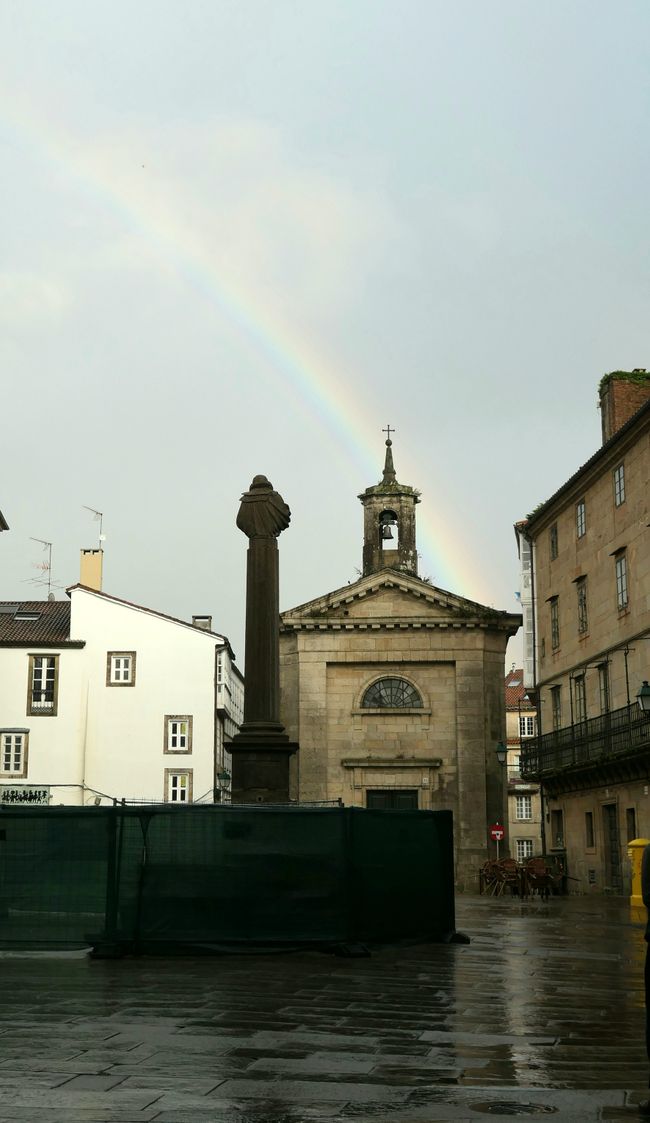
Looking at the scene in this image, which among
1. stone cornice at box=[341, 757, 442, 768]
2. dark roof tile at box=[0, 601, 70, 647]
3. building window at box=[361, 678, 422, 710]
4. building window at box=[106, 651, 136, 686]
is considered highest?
dark roof tile at box=[0, 601, 70, 647]

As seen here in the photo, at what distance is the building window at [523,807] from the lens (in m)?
85.5

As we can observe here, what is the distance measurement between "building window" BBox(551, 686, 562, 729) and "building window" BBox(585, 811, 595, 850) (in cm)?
428

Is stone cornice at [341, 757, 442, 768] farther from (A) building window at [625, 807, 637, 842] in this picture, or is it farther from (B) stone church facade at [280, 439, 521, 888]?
(A) building window at [625, 807, 637, 842]

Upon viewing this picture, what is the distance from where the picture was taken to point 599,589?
4025 centimetres

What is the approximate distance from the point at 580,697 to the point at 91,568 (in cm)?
2776

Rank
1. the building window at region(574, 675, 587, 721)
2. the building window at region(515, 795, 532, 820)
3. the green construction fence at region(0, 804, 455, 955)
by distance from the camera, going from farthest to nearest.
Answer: the building window at region(515, 795, 532, 820) → the building window at region(574, 675, 587, 721) → the green construction fence at region(0, 804, 455, 955)

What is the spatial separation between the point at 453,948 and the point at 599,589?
25.7m

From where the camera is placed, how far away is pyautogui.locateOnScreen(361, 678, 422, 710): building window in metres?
49.7

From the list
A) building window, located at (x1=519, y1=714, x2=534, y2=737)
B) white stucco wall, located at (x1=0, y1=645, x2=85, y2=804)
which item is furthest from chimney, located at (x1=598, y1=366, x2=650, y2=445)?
building window, located at (x1=519, y1=714, x2=534, y2=737)

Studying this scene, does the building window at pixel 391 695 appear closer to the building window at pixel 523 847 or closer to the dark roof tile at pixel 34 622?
the dark roof tile at pixel 34 622

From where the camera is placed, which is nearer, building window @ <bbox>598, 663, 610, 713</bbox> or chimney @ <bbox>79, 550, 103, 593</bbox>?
building window @ <bbox>598, 663, 610, 713</bbox>

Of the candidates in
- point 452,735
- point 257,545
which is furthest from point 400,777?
point 257,545

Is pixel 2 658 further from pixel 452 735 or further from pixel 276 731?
pixel 276 731

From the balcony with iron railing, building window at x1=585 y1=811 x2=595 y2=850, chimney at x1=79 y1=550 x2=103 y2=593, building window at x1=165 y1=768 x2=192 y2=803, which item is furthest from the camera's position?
chimney at x1=79 y1=550 x2=103 y2=593
